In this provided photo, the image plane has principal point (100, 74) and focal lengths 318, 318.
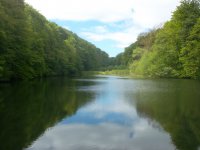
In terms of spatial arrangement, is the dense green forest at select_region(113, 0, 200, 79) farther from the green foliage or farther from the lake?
the lake

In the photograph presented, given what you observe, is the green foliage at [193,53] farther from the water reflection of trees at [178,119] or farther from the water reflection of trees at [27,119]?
the water reflection of trees at [27,119]

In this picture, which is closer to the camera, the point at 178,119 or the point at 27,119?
the point at 27,119

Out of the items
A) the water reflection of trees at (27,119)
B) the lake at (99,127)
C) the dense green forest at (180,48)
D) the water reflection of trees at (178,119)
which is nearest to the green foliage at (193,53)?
the dense green forest at (180,48)

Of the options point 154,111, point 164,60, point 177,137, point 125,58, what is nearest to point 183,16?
point 164,60

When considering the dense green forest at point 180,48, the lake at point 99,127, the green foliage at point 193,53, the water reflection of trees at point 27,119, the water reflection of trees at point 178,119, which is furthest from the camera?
the dense green forest at point 180,48

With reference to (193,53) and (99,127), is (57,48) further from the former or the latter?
(99,127)

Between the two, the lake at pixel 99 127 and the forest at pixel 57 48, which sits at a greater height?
the forest at pixel 57 48

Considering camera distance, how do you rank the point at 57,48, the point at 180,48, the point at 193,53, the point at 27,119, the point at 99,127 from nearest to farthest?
the point at 99,127 < the point at 27,119 < the point at 193,53 < the point at 180,48 < the point at 57,48

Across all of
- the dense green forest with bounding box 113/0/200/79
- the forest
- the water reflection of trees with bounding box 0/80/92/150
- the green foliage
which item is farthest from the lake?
the dense green forest with bounding box 113/0/200/79

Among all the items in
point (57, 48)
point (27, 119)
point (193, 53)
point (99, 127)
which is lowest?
point (99, 127)

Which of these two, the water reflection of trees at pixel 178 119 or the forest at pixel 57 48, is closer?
the water reflection of trees at pixel 178 119

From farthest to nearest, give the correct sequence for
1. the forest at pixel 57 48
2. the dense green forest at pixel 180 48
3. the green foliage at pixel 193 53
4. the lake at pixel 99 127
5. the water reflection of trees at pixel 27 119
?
the dense green forest at pixel 180 48 → the green foliage at pixel 193 53 → the forest at pixel 57 48 → the water reflection of trees at pixel 27 119 → the lake at pixel 99 127

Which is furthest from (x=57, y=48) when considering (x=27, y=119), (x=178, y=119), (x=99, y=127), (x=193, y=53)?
(x=99, y=127)

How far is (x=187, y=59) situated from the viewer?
159 ft
